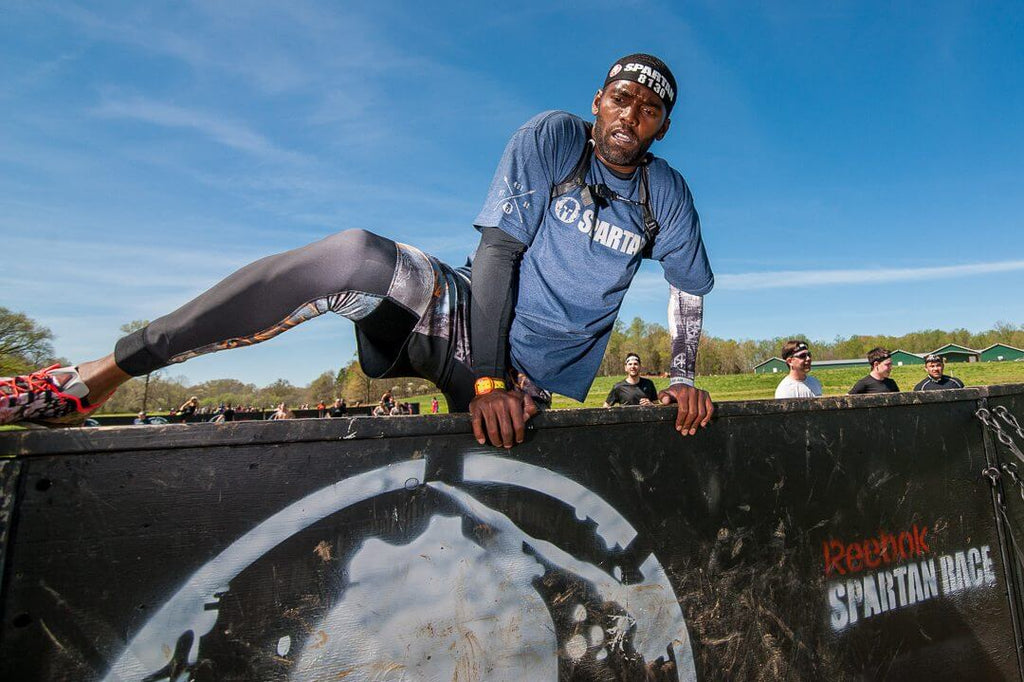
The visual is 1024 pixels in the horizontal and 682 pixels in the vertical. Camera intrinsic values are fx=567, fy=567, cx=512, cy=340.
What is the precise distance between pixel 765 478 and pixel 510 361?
3.70 feet

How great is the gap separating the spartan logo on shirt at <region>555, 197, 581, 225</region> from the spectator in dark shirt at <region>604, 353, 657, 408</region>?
24.3ft

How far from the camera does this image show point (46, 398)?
153 centimetres

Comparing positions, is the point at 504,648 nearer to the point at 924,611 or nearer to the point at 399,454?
the point at 399,454

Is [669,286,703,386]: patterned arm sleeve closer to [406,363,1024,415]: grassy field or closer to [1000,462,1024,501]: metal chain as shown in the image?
[1000,462,1024,501]: metal chain

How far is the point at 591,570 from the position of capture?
1.48 metres

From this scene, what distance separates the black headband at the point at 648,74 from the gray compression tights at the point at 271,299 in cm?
131

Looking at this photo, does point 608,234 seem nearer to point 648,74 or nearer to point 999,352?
point 648,74

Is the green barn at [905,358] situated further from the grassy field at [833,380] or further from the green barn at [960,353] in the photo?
the grassy field at [833,380]

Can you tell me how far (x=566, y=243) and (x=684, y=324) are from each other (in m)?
0.67

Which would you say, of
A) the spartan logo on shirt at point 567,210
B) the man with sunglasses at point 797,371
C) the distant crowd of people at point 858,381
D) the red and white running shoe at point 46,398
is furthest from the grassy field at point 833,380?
the red and white running shoe at point 46,398

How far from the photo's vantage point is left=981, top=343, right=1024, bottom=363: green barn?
69.1m

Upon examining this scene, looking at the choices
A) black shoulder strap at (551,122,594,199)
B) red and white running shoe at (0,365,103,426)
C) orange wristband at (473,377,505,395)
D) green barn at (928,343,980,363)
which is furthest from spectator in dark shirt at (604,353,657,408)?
green barn at (928,343,980,363)

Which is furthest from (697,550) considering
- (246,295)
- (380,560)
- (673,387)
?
(246,295)

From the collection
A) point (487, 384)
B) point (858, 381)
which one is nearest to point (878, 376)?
point (858, 381)
